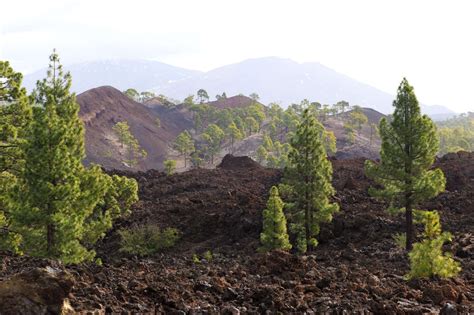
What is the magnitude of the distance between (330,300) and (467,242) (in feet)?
51.4

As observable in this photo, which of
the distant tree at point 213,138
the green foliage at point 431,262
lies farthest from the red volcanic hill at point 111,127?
the green foliage at point 431,262

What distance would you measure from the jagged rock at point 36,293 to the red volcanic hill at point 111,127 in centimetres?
10157

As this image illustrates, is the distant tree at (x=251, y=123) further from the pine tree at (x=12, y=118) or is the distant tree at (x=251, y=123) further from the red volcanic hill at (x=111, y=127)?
the pine tree at (x=12, y=118)

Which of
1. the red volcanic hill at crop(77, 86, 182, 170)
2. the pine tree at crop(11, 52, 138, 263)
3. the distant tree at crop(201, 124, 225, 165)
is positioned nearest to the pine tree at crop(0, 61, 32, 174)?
the pine tree at crop(11, 52, 138, 263)

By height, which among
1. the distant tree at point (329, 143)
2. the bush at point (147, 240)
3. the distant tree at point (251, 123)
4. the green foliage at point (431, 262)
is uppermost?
the distant tree at point (251, 123)

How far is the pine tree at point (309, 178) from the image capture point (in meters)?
27.4

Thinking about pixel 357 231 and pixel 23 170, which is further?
pixel 357 231

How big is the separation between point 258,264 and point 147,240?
1747 centimetres

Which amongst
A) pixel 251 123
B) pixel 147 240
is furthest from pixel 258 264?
pixel 251 123

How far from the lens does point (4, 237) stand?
19.0 m

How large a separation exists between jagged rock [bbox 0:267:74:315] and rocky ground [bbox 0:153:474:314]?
87cm

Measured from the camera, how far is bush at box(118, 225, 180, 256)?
110 ft

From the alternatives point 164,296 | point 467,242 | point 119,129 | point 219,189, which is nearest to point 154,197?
point 219,189

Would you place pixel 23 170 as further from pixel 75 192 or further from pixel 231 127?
pixel 231 127
